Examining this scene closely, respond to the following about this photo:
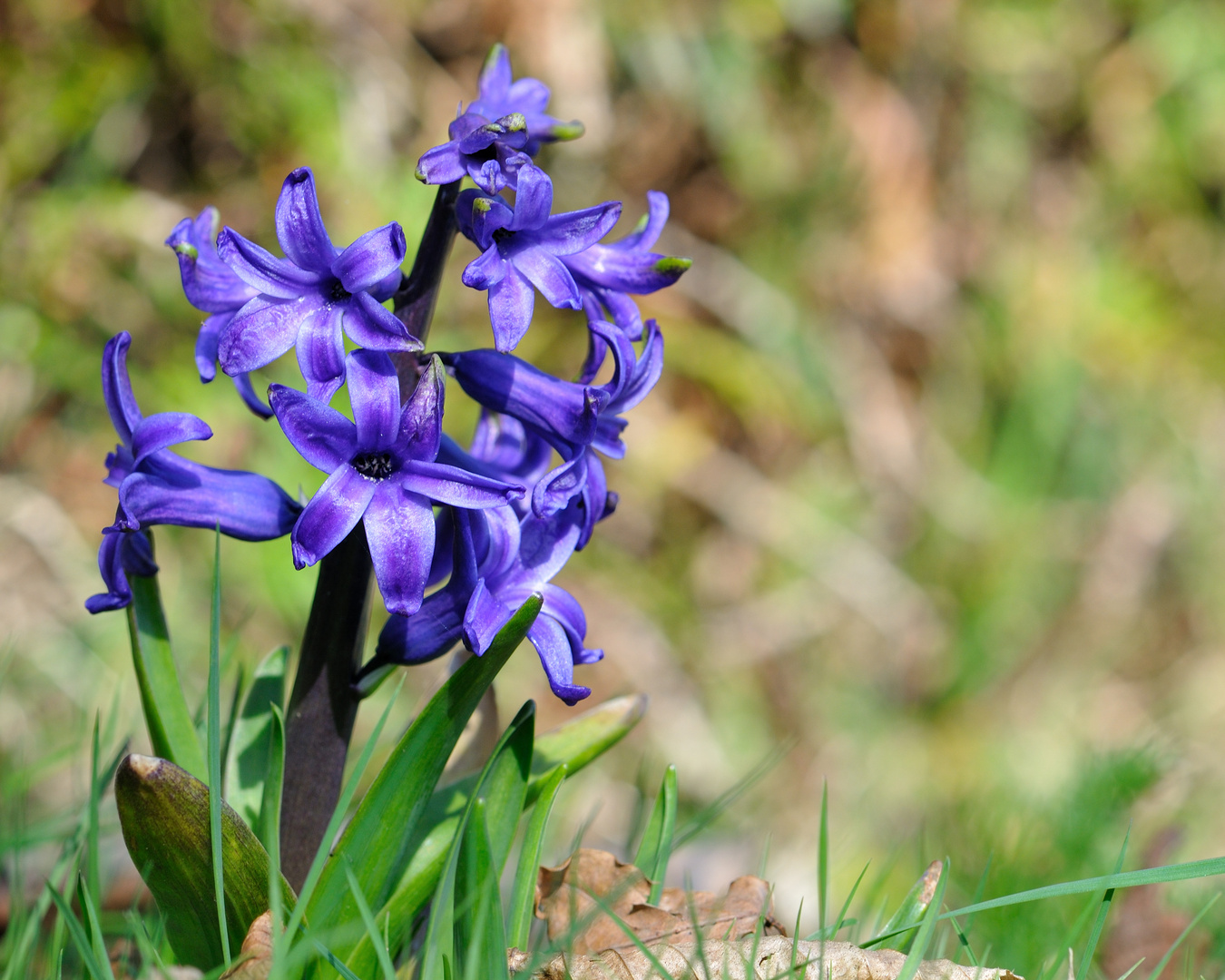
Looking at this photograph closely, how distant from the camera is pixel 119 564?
121 centimetres

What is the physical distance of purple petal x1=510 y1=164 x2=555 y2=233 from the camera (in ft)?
3.54

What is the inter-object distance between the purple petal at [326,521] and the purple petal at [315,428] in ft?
0.11

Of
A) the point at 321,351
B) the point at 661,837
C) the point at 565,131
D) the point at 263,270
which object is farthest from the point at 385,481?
the point at 661,837

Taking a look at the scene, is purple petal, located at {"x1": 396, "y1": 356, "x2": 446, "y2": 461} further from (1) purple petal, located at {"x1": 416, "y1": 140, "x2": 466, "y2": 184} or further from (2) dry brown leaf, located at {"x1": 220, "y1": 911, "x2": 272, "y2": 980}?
(2) dry brown leaf, located at {"x1": 220, "y1": 911, "x2": 272, "y2": 980}

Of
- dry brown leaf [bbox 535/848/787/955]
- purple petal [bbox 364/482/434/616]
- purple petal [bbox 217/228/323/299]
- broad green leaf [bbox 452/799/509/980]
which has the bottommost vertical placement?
dry brown leaf [bbox 535/848/787/955]

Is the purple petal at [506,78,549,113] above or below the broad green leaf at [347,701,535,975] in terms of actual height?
above

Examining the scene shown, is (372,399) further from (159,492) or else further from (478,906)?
(478,906)

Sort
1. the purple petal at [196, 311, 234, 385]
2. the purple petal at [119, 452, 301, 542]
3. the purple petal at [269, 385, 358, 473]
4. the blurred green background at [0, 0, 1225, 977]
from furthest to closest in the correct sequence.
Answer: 1. the blurred green background at [0, 0, 1225, 977]
2. the purple petal at [196, 311, 234, 385]
3. the purple petal at [119, 452, 301, 542]
4. the purple petal at [269, 385, 358, 473]

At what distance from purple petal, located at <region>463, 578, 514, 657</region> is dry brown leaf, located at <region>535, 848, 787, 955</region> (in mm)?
303

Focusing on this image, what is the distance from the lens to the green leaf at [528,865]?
1.22m

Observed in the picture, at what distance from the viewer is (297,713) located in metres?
1.28

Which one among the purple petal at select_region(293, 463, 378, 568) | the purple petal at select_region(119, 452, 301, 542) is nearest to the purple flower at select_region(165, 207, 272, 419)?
the purple petal at select_region(119, 452, 301, 542)

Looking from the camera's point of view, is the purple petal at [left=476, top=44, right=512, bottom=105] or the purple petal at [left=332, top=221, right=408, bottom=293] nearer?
the purple petal at [left=332, top=221, right=408, bottom=293]

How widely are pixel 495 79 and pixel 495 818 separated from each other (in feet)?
2.93
